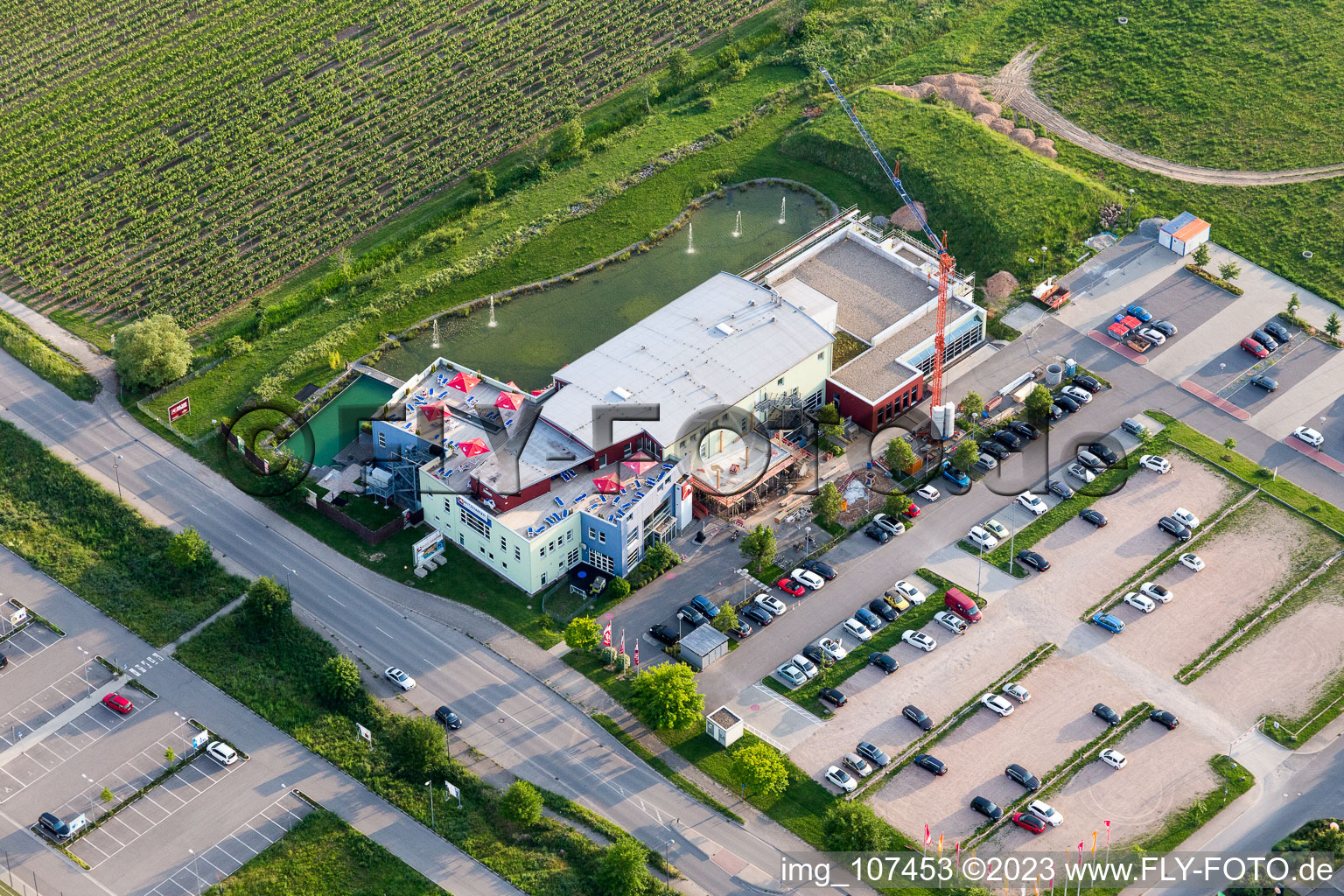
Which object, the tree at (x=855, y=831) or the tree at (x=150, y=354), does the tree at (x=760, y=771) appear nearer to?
the tree at (x=855, y=831)

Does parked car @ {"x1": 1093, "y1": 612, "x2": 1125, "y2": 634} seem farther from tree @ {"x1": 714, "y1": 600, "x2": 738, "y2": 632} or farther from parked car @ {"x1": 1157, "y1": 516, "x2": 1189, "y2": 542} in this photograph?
tree @ {"x1": 714, "y1": 600, "x2": 738, "y2": 632}

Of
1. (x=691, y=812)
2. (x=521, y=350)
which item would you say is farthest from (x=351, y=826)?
(x=521, y=350)

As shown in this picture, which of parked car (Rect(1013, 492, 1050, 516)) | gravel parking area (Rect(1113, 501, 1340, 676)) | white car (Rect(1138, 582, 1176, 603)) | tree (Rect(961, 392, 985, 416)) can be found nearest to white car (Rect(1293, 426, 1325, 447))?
gravel parking area (Rect(1113, 501, 1340, 676))

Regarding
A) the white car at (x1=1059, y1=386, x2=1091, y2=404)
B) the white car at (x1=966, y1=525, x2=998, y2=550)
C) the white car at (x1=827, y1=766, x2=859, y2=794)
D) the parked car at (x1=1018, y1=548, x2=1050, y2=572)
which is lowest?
the white car at (x1=827, y1=766, x2=859, y2=794)

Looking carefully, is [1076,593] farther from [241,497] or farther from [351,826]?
[241,497]

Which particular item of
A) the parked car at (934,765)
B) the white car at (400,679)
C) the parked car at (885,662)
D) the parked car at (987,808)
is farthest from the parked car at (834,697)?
the white car at (400,679)
